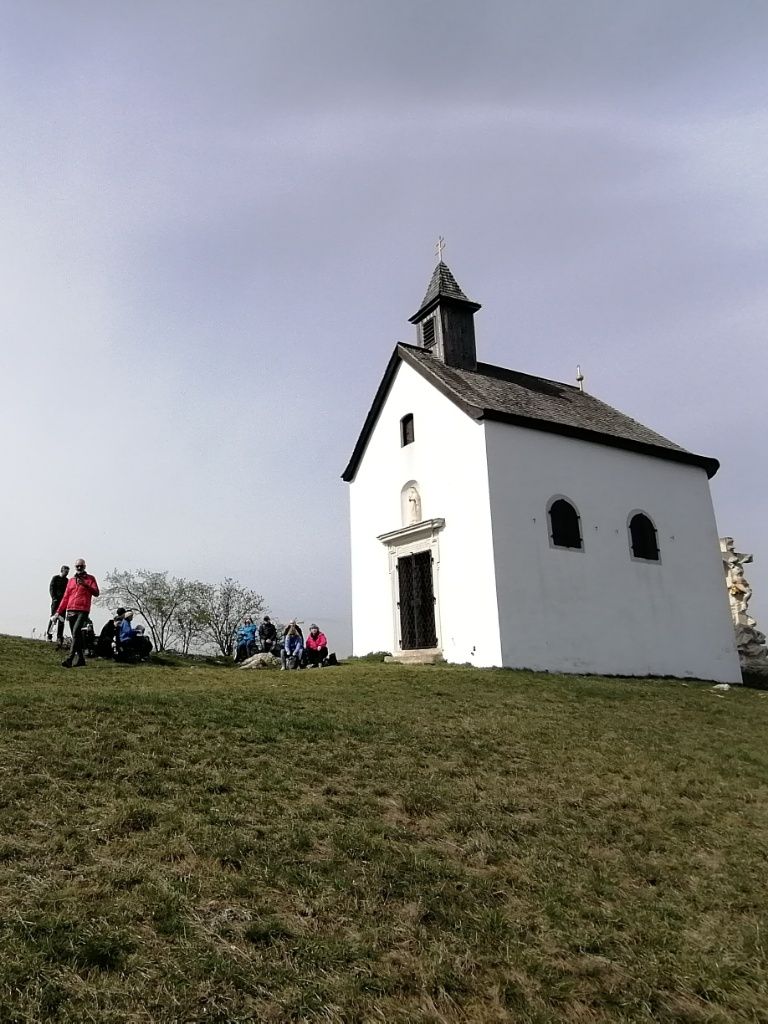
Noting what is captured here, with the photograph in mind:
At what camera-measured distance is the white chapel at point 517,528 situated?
18094 mm

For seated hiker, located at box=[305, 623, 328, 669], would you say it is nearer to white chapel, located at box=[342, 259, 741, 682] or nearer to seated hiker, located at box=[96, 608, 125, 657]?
white chapel, located at box=[342, 259, 741, 682]

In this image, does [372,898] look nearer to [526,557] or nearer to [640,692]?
[640,692]

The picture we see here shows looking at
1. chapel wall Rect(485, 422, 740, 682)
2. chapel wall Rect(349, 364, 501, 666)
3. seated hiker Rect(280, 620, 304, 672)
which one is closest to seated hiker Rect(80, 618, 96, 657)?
seated hiker Rect(280, 620, 304, 672)

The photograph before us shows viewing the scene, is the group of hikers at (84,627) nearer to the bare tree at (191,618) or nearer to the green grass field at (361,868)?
the green grass field at (361,868)

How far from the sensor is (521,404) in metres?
20.6

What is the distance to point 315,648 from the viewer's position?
19.3m

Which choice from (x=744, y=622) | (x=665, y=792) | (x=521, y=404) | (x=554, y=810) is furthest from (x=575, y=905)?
(x=744, y=622)

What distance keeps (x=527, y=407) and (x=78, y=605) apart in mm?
12608

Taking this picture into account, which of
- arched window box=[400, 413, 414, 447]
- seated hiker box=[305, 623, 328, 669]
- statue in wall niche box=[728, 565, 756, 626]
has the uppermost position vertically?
arched window box=[400, 413, 414, 447]

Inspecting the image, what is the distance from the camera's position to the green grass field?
13.6 feet

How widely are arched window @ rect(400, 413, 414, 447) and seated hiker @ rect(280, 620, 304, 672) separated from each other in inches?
243

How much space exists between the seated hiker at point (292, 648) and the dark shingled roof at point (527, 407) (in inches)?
243

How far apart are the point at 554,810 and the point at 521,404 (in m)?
14.7

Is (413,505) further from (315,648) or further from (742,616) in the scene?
(742,616)
